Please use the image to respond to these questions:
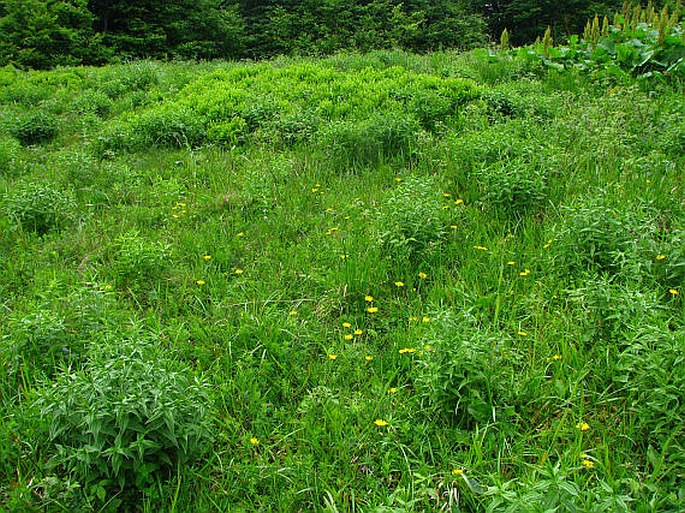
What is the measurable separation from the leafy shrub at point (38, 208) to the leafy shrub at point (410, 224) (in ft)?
9.69

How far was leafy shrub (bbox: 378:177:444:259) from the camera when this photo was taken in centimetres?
401

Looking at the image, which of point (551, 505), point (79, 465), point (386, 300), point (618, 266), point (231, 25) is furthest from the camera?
point (231, 25)

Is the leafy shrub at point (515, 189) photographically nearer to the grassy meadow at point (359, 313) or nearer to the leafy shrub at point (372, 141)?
the grassy meadow at point (359, 313)

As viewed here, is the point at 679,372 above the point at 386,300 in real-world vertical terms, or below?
above

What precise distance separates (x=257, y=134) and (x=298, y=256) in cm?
298

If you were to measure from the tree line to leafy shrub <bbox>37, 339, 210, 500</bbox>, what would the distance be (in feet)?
47.8

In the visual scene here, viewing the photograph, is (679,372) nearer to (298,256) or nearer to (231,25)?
(298,256)

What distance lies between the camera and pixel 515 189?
4457 mm

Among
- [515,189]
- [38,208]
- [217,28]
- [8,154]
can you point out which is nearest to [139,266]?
[38,208]

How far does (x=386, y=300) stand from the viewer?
12.2 feet

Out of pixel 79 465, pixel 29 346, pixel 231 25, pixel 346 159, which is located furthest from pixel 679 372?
pixel 231 25

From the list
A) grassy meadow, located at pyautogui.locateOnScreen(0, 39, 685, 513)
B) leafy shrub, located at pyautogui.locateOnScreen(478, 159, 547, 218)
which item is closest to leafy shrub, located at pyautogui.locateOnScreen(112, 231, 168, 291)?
grassy meadow, located at pyautogui.locateOnScreen(0, 39, 685, 513)

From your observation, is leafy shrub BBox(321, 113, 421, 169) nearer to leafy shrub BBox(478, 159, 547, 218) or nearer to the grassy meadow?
the grassy meadow

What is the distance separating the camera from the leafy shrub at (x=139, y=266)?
4036mm
